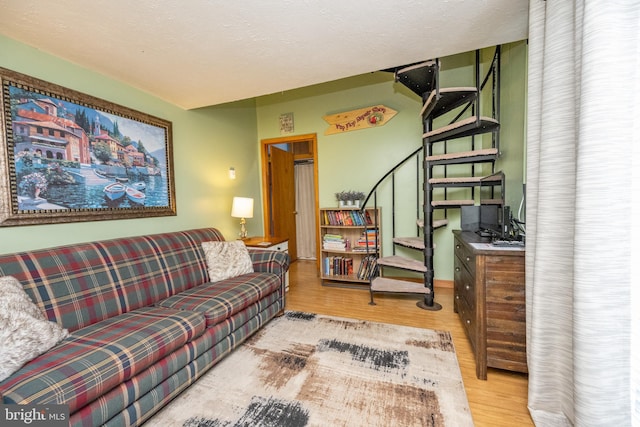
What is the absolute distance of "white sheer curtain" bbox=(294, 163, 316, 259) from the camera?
17.0 feet

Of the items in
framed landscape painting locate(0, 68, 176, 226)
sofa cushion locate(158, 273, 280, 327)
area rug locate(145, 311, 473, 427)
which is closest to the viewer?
area rug locate(145, 311, 473, 427)

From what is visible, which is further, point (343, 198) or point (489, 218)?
point (343, 198)

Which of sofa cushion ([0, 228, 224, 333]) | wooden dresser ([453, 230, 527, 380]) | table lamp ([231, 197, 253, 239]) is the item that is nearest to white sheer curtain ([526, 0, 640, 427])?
wooden dresser ([453, 230, 527, 380])

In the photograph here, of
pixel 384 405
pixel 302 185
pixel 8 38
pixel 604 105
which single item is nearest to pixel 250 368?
pixel 384 405

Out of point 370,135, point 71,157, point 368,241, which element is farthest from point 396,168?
point 71,157

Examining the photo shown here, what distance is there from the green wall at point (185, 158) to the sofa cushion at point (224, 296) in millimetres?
877

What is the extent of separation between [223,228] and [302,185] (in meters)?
2.24

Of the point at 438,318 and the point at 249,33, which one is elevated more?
the point at 249,33

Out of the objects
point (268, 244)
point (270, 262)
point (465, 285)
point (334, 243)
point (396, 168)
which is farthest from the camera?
point (334, 243)

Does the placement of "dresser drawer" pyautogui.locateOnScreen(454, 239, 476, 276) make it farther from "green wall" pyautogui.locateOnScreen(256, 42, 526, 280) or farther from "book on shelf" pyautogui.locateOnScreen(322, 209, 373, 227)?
"book on shelf" pyautogui.locateOnScreen(322, 209, 373, 227)

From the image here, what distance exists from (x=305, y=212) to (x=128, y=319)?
12.6ft

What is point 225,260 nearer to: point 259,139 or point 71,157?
point 71,157

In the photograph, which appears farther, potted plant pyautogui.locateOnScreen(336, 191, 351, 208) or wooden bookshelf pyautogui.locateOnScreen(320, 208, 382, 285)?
potted plant pyautogui.locateOnScreen(336, 191, 351, 208)

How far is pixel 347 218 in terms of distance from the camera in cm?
347
